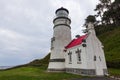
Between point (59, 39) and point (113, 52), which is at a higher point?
point (59, 39)

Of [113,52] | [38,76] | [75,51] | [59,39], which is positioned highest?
[59,39]

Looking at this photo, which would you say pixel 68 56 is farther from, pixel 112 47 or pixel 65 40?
pixel 112 47

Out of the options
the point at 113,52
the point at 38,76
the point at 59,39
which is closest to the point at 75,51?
the point at 59,39

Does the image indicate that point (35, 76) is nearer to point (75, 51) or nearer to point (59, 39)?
point (75, 51)

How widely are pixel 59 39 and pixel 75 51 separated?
5929 mm

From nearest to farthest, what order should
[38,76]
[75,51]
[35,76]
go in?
1. [35,76]
2. [38,76]
3. [75,51]

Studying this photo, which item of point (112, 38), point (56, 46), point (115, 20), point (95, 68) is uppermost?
point (115, 20)

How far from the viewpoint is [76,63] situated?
25.4 metres

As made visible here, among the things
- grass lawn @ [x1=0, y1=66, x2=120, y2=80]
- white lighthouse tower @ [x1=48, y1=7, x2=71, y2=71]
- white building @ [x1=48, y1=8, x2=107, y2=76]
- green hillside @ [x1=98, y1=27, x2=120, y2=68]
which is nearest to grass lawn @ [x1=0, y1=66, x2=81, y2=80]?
grass lawn @ [x1=0, y1=66, x2=120, y2=80]

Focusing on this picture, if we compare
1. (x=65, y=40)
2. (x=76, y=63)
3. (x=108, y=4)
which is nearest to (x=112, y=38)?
(x=108, y=4)

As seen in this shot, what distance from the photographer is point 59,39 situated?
99.3 ft

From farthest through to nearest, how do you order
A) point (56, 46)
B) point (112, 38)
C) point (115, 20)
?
point (115, 20) < point (112, 38) < point (56, 46)

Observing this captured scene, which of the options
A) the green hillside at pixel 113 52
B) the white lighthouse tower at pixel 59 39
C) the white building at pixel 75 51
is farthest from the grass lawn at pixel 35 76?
the green hillside at pixel 113 52

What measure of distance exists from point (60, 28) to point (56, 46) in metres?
4.02
